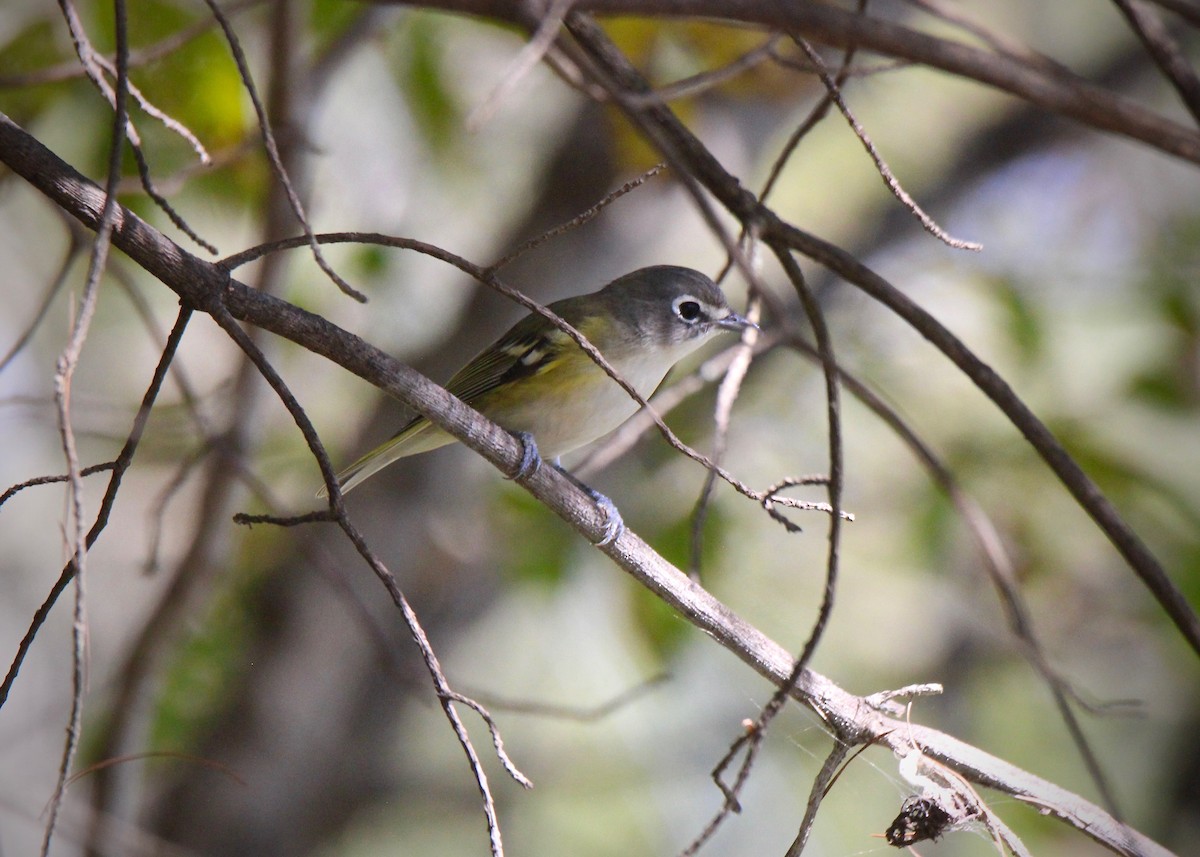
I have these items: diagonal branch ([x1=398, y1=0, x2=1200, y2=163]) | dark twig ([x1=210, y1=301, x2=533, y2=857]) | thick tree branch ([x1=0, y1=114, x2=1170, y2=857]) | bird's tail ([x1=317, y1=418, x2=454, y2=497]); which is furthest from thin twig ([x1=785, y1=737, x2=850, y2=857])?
bird's tail ([x1=317, y1=418, x2=454, y2=497])

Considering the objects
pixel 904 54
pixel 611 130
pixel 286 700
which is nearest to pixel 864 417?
pixel 611 130

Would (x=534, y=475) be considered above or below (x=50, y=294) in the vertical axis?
below

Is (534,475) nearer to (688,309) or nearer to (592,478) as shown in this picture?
(688,309)

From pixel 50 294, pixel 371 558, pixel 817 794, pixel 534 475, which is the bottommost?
pixel 817 794

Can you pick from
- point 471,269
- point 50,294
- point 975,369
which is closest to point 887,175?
point 975,369

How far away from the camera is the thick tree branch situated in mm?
1623

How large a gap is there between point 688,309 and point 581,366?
19.2 inches

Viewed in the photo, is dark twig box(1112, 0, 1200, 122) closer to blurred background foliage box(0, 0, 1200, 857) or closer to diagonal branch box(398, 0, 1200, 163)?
diagonal branch box(398, 0, 1200, 163)

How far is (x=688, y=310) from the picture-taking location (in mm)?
3633

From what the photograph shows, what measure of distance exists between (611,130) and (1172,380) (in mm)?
2454

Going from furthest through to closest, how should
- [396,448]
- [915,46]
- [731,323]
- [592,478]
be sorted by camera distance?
[592,478], [731,323], [396,448], [915,46]

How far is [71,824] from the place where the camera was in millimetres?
3430

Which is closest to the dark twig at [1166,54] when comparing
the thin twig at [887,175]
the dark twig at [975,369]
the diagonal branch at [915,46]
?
the diagonal branch at [915,46]

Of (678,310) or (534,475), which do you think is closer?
(534,475)
